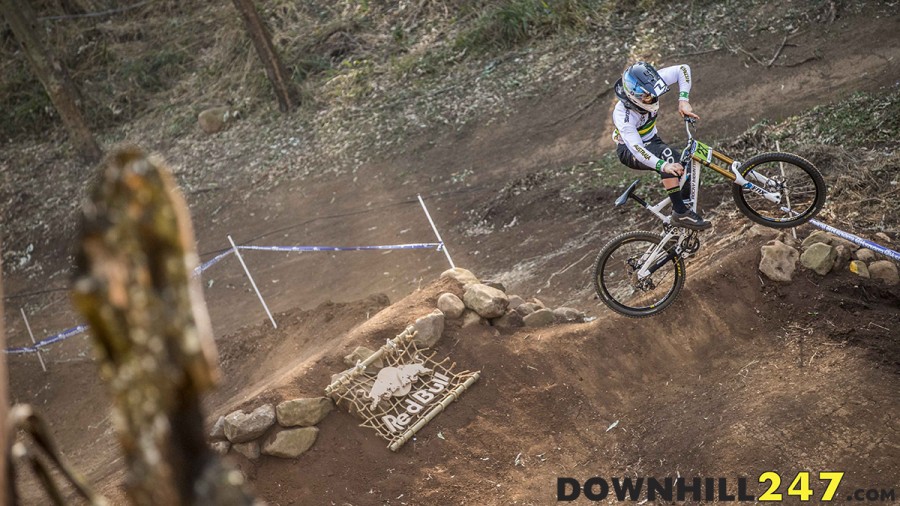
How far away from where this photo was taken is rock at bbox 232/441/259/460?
25.1 ft

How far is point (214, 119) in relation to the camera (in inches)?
762

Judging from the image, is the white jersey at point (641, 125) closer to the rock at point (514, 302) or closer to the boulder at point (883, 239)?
the rock at point (514, 302)

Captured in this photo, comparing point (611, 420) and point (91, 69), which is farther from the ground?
point (91, 69)

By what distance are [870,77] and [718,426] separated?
7.34 meters

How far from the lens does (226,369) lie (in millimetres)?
11500

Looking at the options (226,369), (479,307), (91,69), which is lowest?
(226,369)

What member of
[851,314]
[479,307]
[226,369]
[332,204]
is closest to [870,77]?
[851,314]

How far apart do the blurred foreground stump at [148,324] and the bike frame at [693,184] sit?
674 centimetres

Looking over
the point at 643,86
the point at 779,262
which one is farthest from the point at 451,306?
the point at 779,262

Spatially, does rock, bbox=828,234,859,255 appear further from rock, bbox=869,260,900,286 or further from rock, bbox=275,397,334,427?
rock, bbox=275,397,334,427

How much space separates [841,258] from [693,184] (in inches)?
61.5

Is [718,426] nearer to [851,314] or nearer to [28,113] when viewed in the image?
[851,314]

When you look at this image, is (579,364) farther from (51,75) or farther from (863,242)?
(51,75)

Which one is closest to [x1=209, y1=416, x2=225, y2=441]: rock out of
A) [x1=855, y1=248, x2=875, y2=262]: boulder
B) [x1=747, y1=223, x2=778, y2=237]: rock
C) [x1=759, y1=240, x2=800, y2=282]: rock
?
[x1=759, y1=240, x2=800, y2=282]: rock
